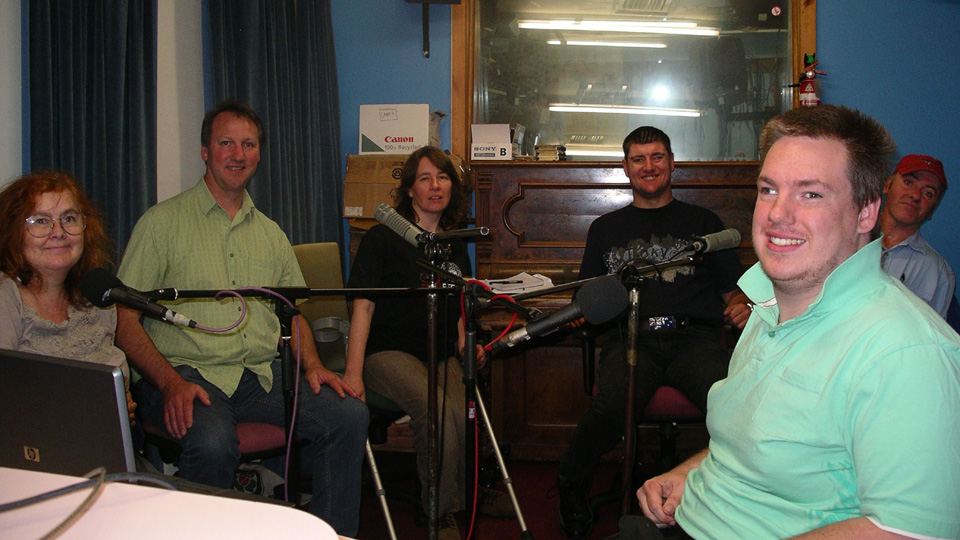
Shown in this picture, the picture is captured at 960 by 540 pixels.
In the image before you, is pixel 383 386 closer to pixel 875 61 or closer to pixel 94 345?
pixel 94 345

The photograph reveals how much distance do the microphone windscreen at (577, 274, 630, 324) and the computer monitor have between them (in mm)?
851

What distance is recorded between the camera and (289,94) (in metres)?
3.46

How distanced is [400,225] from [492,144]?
1.75 meters

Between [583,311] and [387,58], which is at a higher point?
[387,58]

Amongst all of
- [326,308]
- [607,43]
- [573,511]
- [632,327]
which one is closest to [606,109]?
[607,43]

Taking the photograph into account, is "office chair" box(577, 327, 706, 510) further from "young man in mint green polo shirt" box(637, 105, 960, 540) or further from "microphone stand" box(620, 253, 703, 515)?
"young man in mint green polo shirt" box(637, 105, 960, 540)

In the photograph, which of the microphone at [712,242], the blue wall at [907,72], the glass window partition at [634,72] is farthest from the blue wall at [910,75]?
the microphone at [712,242]

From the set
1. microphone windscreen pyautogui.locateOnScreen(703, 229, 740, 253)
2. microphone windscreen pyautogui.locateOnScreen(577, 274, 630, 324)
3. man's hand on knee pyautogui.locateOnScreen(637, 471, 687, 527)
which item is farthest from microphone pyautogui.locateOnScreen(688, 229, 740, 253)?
man's hand on knee pyautogui.locateOnScreen(637, 471, 687, 527)

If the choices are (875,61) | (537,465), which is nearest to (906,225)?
(875,61)

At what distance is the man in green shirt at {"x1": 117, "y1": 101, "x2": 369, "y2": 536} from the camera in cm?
202

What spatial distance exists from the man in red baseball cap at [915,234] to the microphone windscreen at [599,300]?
6.50 feet

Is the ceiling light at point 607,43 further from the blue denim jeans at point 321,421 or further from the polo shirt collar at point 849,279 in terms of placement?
the polo shirt collar at point 849,279

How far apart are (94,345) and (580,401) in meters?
2.11

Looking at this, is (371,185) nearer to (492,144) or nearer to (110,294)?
(492,144)
